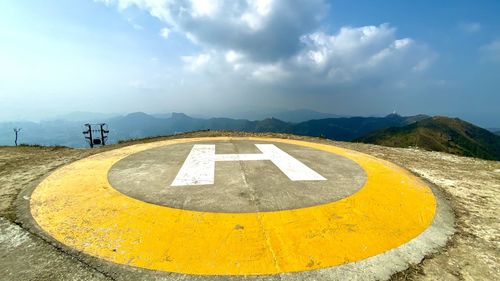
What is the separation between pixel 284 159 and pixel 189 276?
5.59m

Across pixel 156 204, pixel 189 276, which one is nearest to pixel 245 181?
pixel 156 204

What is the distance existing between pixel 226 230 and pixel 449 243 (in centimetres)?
320

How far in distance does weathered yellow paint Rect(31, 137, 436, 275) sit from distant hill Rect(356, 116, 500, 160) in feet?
434

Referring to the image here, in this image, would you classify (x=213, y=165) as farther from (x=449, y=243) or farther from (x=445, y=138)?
(x=445, y=138)

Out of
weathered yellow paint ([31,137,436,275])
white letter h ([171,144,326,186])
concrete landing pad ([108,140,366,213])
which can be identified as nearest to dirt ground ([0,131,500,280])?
weathered yellow paint ([31,137,436,275])

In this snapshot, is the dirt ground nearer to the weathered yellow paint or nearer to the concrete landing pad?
the weathered yellow paint

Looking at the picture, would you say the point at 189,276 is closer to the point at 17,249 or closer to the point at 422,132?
the point at 17,249

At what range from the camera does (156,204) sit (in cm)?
451

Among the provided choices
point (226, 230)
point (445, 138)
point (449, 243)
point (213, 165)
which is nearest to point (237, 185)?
point (213, 165)

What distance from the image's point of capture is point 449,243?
11.8 feet

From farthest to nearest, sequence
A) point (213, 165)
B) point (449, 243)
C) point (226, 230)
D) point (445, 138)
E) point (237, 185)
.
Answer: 1. point (445, 138)
2. point (213, 165)
3. point (237, 185)
4. point (226, 230)
5. point (449, 243)

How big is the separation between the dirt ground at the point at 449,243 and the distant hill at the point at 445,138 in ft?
423

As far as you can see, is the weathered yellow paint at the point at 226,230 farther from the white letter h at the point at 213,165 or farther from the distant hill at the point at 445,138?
the distant hill at the point at 445,138

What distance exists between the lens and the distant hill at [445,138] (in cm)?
12800
